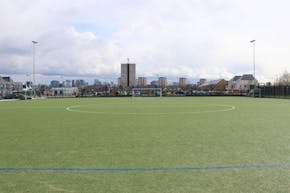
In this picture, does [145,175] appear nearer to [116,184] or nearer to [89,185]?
[116,184]

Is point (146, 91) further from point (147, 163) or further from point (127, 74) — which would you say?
point (147, 163)

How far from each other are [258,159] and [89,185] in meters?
3.31

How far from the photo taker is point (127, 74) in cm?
8681

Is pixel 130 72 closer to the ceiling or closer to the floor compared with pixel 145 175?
closer to the ceiling

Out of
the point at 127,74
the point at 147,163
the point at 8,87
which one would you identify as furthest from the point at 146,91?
the point at 147,163

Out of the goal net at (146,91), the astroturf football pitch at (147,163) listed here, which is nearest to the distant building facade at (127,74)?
the goal net at (146,91)

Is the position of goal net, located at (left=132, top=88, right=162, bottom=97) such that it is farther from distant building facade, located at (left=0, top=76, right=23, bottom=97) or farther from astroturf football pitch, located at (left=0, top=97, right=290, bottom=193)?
astroturf football pitch, located at (left=0, top=97, right=290, bottom=193)

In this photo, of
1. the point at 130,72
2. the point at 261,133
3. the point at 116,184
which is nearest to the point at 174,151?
the point at 116,184

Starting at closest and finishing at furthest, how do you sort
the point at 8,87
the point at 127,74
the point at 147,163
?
the point at 147,163 → the point at 8,87 → the point at 127,74

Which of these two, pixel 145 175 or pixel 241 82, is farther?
pixel 241 82

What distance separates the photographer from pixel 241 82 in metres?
99.9

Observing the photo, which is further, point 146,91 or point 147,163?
point 146,91

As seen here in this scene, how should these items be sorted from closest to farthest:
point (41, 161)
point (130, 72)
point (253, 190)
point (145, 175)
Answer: point (253, 190) < point (145, 175) < point (41, 161) < point (130, 72)

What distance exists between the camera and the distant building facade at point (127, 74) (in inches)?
3381
